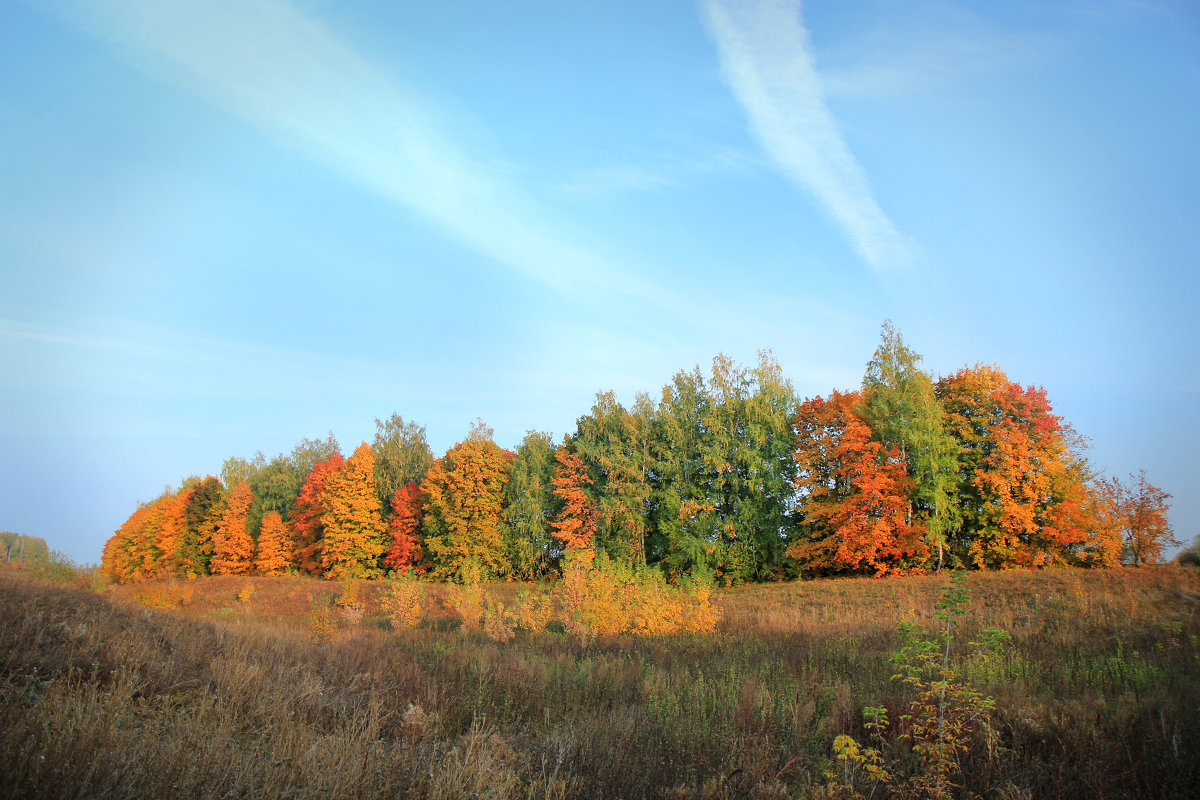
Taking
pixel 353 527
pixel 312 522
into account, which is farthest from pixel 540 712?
pixel 312 522

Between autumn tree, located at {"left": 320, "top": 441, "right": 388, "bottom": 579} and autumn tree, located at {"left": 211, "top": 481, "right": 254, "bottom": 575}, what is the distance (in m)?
14.7

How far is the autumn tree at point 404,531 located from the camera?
45.1 m

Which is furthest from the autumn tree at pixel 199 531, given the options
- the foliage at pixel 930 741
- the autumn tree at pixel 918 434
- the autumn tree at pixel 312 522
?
the foliage at pixel 930 741

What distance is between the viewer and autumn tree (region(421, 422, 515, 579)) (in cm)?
4094

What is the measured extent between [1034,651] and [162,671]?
14258mm

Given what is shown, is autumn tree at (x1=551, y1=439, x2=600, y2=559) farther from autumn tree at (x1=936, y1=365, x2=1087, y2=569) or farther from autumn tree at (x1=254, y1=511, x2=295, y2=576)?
autumn tree at (x1=254, y1=511, x2=295, y2=576)

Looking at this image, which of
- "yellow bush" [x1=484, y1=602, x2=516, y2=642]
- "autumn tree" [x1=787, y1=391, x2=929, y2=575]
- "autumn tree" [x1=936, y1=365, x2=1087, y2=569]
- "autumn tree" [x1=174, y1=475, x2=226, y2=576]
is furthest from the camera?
"autumn tree" [x1=174, y1=475, x2=226, y2=576]

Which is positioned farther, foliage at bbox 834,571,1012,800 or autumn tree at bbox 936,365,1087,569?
autumn tree at bbox 936,365,1087,569

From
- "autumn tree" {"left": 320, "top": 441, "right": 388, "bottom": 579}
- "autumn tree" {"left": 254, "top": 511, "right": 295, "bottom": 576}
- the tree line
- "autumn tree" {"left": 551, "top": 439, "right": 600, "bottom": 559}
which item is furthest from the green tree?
"autumn tree" {"left": 254, "top": 511, "right": 295, "bottom": 576}

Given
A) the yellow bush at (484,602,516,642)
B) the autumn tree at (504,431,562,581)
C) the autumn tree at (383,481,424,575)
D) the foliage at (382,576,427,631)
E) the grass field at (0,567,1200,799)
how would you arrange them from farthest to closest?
the autumn tree at (383,481,424,575) < the autumn tree at (504,431,562,581) < the foliage at (382,576,427,631) < the yellow bush at (484,602,516,642) < the grass field at (0,567,1200,799)

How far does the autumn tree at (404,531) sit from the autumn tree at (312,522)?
681cm

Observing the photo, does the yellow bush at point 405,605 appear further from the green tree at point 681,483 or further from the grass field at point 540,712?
the green tree at point 681,483

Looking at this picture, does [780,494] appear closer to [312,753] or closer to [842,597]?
[842,597]

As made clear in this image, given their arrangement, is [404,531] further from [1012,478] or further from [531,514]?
[1012,478]
